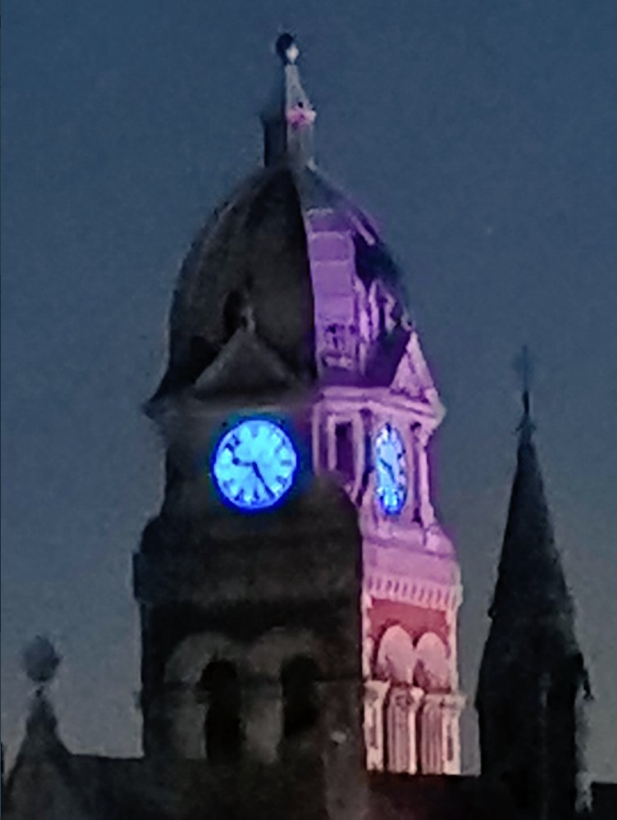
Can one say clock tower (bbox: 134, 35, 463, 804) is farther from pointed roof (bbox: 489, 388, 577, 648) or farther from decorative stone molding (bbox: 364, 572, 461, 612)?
pointed roof (bbox: 489, 388, 577, 648)

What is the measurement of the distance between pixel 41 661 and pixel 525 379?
1340 mm

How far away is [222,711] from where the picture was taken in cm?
527

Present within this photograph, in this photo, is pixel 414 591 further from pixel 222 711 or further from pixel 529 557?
pixel 222 711

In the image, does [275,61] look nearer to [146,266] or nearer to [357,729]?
[146,266]

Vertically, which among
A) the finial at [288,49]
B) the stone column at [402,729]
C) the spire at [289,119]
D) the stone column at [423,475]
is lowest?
the stone column at [402,729]

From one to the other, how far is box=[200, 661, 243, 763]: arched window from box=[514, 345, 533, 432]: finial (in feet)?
2.80

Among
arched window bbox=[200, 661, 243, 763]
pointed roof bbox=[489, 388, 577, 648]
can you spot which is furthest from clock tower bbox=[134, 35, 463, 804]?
pointed roof bbox=[489, 388, 577, 648]

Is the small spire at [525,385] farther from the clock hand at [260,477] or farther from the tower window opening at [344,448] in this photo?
the clock hand at [260,477]

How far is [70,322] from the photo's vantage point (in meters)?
5.70

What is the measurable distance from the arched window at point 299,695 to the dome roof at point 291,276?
2.10ft

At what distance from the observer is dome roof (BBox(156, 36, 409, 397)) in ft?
17.3

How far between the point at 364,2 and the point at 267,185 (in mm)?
472

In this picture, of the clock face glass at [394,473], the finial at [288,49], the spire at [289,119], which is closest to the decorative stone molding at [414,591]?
the clock face glass at [394,473]

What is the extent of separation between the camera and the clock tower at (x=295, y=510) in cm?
514
